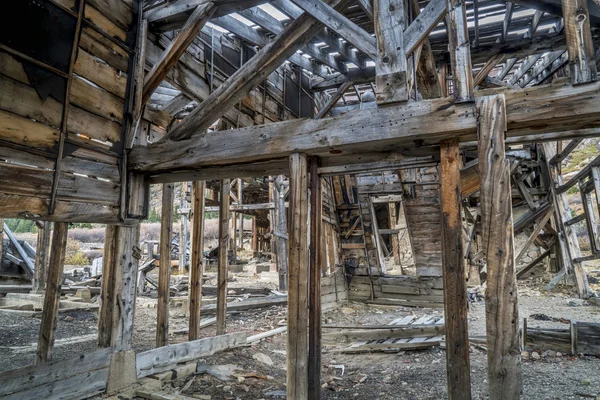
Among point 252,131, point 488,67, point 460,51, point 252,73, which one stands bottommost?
point 252,131

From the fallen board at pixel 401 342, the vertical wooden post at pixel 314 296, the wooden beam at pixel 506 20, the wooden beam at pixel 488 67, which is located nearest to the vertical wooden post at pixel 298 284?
the vertical wooden post at pixel 314 296

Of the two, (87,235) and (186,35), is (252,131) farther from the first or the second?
(87,235)

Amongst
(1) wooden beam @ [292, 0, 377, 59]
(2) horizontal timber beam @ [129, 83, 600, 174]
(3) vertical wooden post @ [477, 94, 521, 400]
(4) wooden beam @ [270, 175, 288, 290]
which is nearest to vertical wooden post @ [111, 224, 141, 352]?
(2) horizontal timber beam @ [129, 83, 600, 174]

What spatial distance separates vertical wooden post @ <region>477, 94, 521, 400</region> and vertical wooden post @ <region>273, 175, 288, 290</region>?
8081mm

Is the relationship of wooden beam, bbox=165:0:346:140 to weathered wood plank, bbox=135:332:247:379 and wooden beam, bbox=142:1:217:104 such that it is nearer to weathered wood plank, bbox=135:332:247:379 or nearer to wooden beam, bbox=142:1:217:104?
wooden beam, bbox=142:1:217:104

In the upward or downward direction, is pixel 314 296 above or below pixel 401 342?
above

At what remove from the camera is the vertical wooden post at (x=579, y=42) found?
9.16ft

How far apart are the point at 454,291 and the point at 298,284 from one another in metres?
1.38

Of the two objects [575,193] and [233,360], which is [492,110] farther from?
[575,193]

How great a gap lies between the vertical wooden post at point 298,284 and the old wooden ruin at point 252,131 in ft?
0.05

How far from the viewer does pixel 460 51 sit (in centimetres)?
316

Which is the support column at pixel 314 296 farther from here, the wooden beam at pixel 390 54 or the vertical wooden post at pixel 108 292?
the vertical wooden post at pixel 108 292

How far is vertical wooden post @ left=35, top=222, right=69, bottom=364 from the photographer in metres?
4.45

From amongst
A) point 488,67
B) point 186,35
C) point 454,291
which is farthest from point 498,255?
point 488,67
